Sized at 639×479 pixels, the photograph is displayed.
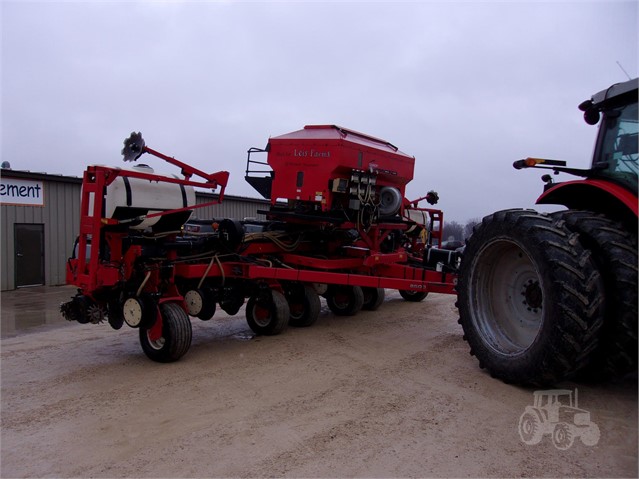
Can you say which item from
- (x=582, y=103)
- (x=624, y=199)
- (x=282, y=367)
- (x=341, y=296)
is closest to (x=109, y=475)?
(x=282, y=367)

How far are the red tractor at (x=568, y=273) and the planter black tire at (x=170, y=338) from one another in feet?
9.51

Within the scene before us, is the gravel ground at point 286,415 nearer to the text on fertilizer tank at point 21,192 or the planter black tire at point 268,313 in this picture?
the planter black tire at point 268,313

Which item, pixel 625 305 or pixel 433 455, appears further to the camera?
pixel 625 305

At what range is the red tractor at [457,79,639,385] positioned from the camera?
11.6 ft

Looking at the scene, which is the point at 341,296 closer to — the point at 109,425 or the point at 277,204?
the point at 277,204

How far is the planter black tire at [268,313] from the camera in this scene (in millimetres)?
6523

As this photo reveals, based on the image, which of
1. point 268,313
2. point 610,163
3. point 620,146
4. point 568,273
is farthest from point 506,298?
point 268,313

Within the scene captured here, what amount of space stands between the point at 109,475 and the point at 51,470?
401mm

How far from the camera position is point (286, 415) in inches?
150

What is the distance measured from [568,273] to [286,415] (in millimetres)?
2342

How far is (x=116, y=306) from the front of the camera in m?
5.64

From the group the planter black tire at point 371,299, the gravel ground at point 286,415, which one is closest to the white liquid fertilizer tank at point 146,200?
the gravel ground at point 286,415

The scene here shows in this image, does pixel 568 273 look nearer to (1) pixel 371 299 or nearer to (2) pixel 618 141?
(2) pixel 618 141

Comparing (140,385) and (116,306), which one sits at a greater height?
(116,306)
